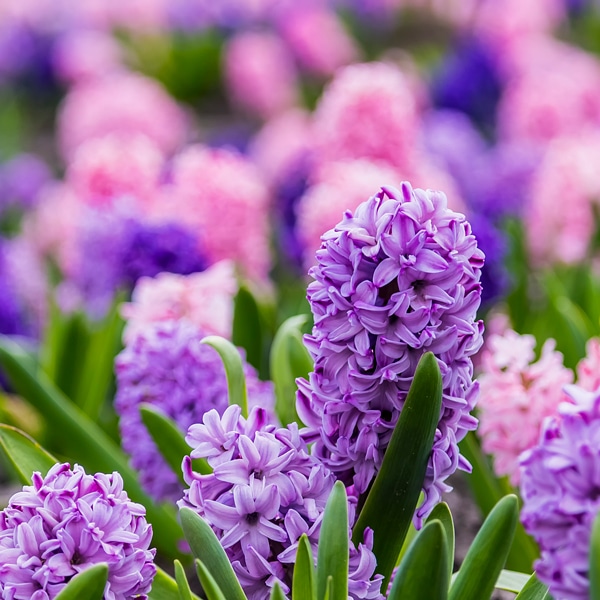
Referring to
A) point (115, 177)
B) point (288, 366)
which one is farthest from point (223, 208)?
point (288, 366)

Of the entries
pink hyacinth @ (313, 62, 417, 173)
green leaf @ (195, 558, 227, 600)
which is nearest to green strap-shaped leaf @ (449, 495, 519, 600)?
green leaf @ (195, 558, 227, 600)

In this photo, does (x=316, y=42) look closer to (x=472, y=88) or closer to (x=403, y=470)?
(x=472, y=88)

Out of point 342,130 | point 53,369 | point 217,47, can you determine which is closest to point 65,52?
point 217,47

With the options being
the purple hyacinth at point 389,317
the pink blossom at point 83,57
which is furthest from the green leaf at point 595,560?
the pink blossom at point 83,57

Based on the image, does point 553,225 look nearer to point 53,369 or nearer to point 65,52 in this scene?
point 53,369

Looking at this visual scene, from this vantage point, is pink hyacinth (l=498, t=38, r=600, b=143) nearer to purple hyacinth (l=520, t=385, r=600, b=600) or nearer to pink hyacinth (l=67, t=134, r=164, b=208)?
pink hyacinth (l=67, t=134, r=164, b=208)
